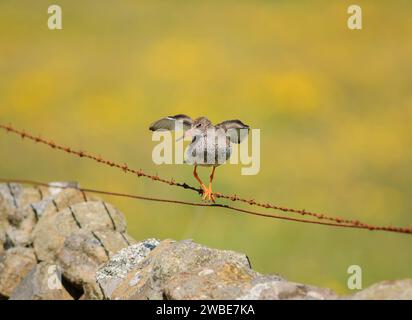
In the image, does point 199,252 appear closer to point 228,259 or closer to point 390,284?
point 228,259

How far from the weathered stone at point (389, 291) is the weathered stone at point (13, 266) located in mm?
8015

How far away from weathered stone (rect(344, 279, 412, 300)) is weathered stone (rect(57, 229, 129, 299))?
570 centimetres

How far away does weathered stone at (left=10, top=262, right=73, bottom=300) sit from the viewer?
498 inches

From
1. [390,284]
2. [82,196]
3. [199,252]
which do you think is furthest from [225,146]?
[82,196]

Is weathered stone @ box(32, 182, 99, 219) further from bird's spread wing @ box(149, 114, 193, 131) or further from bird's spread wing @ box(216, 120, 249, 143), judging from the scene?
bird's spread wing @ box(216, 120, 249, 143)

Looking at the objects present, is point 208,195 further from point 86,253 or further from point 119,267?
point 86,253

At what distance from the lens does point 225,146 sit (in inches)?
416

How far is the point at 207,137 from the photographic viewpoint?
10539 mm

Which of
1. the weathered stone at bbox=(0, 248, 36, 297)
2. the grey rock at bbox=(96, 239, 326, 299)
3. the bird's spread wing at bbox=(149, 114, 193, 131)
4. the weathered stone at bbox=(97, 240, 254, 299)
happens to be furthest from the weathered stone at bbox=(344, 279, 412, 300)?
the weathered stone at bbox=(0, 248, 36, 297)

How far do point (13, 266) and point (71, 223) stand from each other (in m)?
1.33

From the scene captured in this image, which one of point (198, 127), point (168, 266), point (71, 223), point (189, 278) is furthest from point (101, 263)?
point (189, 278)

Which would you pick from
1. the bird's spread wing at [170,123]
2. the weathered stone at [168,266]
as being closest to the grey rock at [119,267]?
the weathered stone at [168,266]

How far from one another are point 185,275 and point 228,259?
0.54 metres

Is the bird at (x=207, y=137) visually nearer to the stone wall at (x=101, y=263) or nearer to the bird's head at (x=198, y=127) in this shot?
the bird's head at (x=198, y=127)
